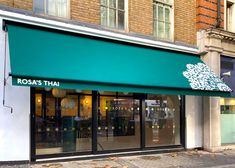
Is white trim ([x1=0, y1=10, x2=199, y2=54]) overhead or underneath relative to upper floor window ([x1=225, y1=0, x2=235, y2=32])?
underneath

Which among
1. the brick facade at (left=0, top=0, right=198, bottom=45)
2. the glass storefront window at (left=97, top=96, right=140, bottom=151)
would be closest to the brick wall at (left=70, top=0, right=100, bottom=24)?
the brick facade at (left=0, top=0, right=198, bottom=45)

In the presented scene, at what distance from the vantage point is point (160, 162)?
1080 cm

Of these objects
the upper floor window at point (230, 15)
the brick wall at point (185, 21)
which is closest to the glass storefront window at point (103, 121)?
the brick wall at point (185, 21)

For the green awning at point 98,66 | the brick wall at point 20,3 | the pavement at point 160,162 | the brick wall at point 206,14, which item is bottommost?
the pavement at point 160,162

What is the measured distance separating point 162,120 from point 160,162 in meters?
2.72

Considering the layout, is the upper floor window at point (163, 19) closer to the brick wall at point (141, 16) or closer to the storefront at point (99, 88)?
the brick wall at point (141, 16)

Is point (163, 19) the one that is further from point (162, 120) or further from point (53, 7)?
point (53, 7)

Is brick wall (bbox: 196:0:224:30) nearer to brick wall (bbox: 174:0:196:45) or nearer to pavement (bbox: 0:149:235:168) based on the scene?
brick wall (bbox: 174:0:196:45)

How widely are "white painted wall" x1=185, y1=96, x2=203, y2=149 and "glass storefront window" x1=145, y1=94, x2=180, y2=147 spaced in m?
0.38

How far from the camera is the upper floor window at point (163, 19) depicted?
13055 mm

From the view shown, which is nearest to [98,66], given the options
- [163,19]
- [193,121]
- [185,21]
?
[163,19]

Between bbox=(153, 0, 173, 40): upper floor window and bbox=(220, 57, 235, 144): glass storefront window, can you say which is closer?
bbox=(153, 0, 173, 40): upper floor window

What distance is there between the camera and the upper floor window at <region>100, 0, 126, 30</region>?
1164 centimetres

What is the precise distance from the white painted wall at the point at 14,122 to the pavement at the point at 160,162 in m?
0.37
